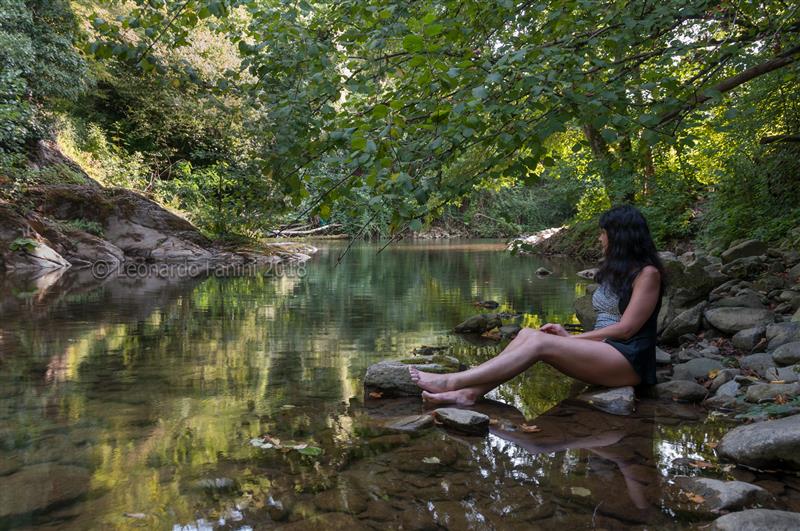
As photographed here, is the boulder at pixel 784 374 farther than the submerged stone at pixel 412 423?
Yes

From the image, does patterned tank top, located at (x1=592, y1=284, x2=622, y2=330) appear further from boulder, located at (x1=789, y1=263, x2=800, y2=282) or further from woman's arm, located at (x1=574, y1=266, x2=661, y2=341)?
boulder, located at (x1=789, y1=263, x2=800, y2=282)

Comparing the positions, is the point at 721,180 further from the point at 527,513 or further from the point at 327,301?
the point at 527,513

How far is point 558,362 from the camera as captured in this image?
4047 mm

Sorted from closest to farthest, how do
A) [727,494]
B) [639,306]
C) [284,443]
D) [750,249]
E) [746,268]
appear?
[727,494] < [284,443] < [639,306] < [746,268] < [750,249]

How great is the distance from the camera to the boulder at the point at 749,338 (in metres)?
5.23

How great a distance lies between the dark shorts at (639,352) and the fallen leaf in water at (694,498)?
1560mm

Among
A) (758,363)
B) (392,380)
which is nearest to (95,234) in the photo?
(392,380)

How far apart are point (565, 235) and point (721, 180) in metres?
11.9

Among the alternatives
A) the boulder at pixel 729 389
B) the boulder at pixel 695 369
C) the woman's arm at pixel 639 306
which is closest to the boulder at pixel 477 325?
the boulder at pixel 695 369

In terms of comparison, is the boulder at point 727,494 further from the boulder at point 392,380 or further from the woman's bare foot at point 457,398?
the boulder at point 392,380

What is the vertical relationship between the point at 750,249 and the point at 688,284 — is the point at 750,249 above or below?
above

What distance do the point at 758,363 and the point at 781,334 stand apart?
580 mm

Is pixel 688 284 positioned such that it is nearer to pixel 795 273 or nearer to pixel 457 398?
pixel 795 273

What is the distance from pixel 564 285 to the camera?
12.6m
